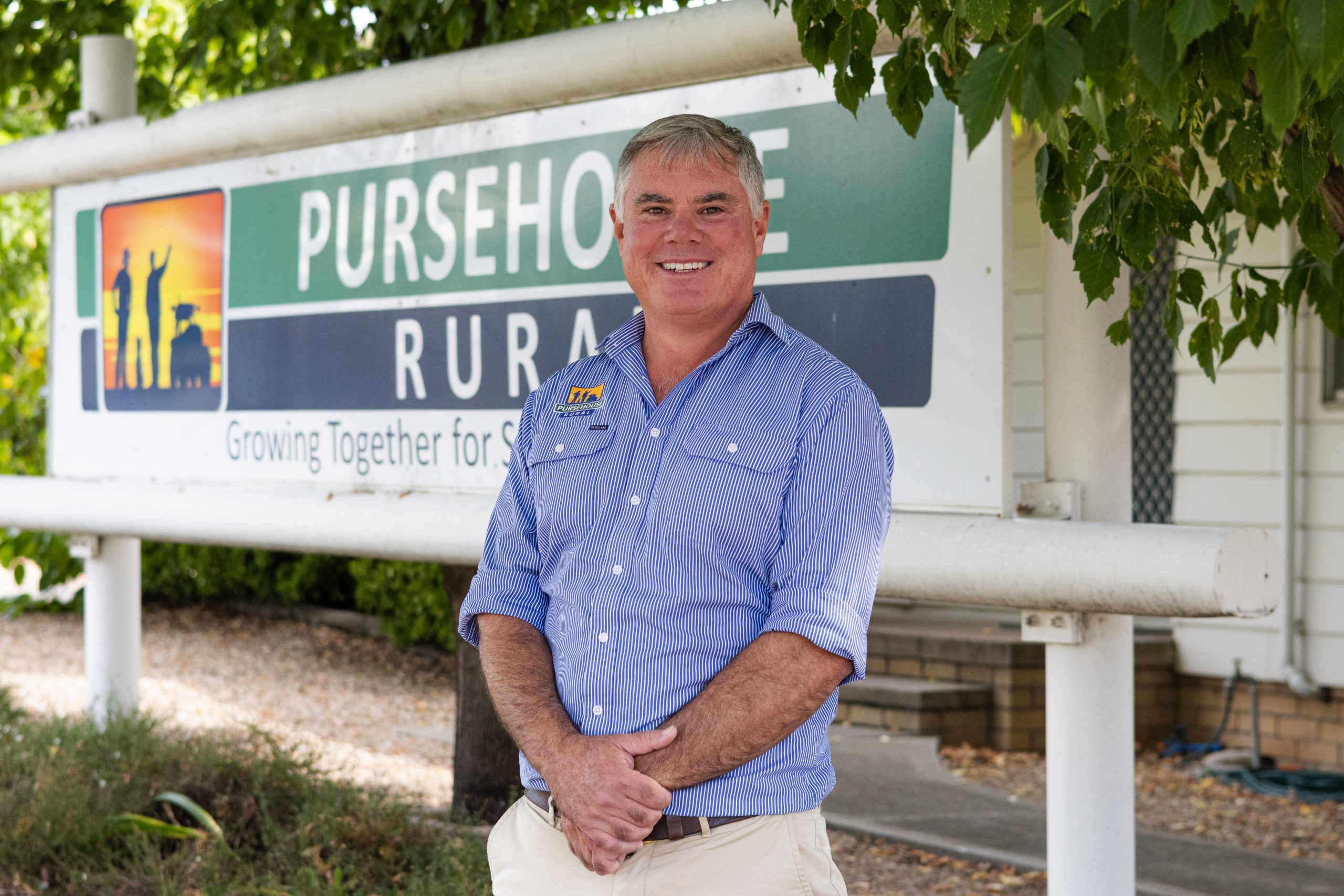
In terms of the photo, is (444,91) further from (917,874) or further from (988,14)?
(917,874)

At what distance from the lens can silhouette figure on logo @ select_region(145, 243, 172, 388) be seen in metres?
5.39

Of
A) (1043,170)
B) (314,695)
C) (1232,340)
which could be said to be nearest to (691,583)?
(1043,170)

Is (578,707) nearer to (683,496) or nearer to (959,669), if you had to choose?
(683,496)

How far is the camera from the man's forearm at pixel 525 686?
93.9 inches

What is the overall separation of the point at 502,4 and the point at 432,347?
182cm

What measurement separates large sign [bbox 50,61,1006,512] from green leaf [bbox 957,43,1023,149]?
1717mm

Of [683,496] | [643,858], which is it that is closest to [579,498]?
[683,496]

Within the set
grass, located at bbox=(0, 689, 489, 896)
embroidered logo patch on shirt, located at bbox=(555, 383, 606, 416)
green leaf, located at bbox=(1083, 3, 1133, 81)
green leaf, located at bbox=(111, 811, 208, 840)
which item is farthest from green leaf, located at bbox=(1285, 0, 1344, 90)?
green leaf, located at bbox=(111, 811, 208, 840)

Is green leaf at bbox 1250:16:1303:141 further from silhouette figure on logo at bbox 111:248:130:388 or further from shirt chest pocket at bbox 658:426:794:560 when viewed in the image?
silhouette figure on logo at bbox 111:248:130:388

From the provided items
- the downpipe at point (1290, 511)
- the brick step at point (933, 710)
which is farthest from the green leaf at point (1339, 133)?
the brick step at point (933, 710)

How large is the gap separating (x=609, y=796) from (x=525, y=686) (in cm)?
28

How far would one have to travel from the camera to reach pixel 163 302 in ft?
17.6

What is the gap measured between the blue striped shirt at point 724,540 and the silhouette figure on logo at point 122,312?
11.7 ft

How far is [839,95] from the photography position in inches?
103
